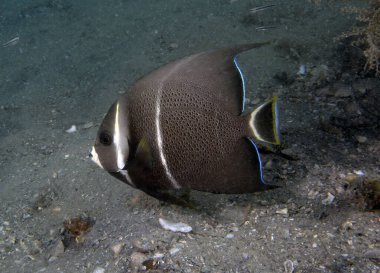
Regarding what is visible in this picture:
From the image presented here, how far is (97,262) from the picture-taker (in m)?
2.41

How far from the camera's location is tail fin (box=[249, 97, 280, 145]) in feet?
5.88

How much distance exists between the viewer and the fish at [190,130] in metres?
1.93

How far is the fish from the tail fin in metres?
0.05

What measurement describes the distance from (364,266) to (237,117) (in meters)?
1.10

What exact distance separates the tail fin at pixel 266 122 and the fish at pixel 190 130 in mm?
50

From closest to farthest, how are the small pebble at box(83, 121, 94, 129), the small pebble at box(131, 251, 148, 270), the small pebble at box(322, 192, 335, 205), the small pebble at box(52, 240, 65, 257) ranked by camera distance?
the small pebble at box(131, 251, 148, 270) < the small pebble at box(322, 192, 335, 205) < the small pebble at box(52, 240, 65, 257) < the small pebble at box(83, 121, 94, 129)

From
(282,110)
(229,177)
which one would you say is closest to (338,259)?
(229,177)

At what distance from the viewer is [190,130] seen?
195 cm

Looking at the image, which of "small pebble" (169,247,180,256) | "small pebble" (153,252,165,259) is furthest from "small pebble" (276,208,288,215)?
"small pebble" (153,252,165,259)

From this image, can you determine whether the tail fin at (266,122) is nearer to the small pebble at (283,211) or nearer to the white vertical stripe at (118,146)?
the white vertical stripe at (118,146)

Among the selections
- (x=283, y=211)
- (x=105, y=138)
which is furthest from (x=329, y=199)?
(x=105, y=138)

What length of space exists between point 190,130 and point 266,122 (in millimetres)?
447

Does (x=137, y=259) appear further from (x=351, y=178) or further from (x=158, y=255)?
(x=351, y=178)

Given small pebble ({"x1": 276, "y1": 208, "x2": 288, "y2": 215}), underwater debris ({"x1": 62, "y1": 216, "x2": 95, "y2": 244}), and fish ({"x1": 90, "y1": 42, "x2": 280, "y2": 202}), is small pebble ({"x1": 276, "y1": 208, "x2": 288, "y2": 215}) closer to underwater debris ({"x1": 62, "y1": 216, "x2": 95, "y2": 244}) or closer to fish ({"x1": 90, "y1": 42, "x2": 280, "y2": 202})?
fish ({"x1": 90, "y1": 42, "x2": 280, "y2": 202})
